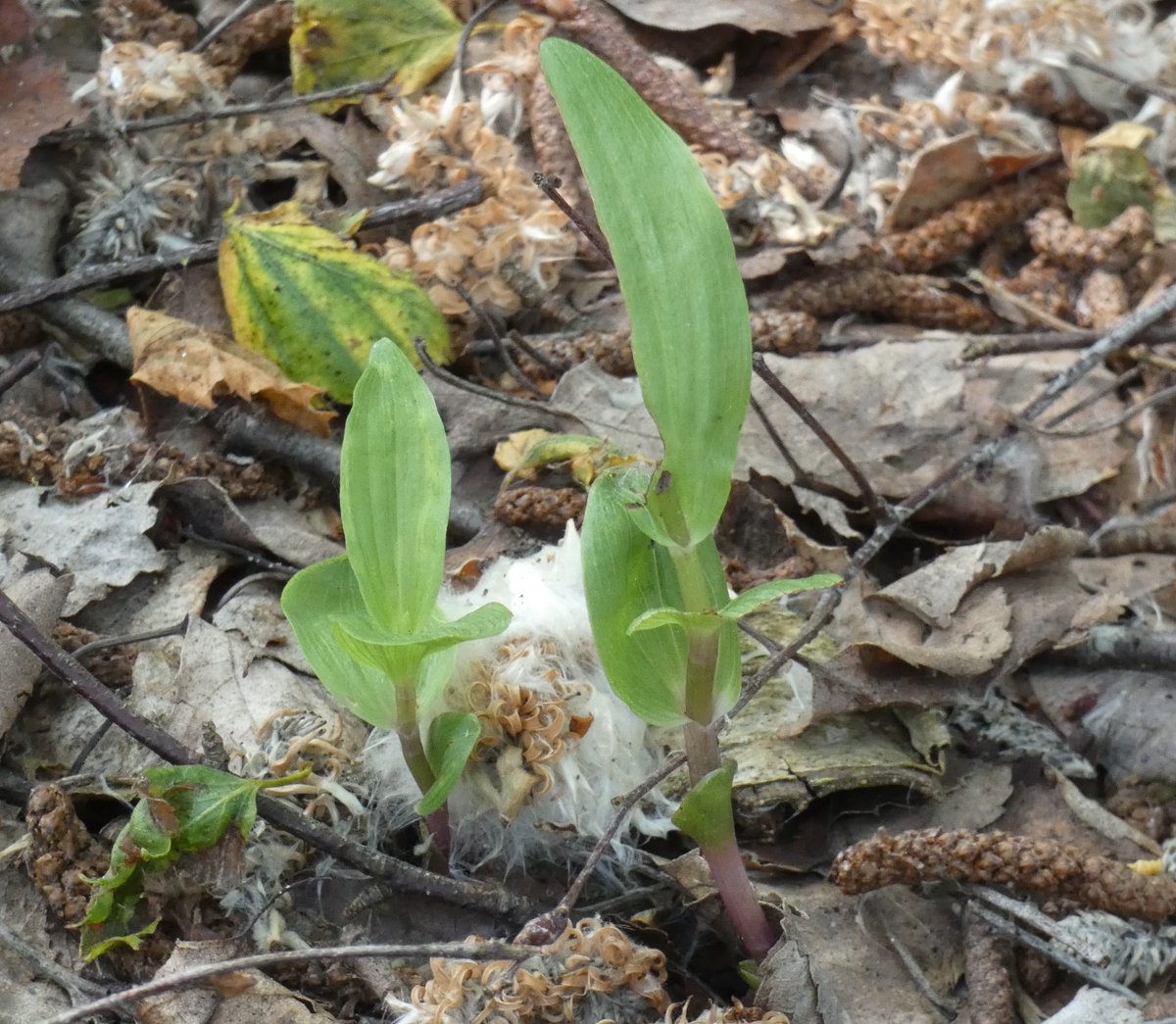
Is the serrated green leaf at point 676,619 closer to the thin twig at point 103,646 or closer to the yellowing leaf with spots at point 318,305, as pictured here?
the thin twig at point 103,646

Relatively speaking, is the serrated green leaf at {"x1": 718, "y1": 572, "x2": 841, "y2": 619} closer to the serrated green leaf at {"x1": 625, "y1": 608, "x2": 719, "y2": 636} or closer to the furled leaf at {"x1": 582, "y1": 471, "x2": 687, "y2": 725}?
the serrated green leaf at {"x1": 625, "y1": 608, "x2": 719, "y2": 636}

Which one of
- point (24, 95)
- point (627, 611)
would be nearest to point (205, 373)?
point (24, 95)

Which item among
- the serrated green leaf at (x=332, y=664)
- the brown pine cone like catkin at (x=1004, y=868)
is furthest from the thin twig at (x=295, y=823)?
the brown pine cone like catkin at (x=1004, y=868)

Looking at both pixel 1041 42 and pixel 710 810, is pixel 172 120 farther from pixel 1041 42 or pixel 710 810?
pixel 1041 42

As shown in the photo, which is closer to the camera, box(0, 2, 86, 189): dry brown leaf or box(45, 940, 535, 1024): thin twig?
box(45, 940, 535, 1024): thin twig

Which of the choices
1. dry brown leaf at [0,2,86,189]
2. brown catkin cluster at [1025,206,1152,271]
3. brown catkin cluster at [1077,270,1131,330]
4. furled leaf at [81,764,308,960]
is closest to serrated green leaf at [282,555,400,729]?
furled leaf at [81,764,308,960]
